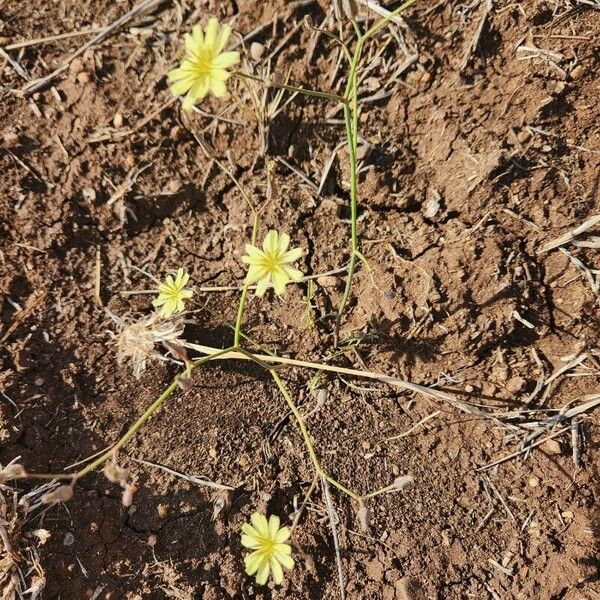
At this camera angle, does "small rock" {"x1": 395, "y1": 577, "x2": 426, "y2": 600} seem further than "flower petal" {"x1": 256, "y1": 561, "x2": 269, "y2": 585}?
Yes

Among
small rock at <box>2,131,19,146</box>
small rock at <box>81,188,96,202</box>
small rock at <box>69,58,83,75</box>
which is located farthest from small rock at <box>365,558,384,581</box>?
small rock at <box>69,58,83,75</box>

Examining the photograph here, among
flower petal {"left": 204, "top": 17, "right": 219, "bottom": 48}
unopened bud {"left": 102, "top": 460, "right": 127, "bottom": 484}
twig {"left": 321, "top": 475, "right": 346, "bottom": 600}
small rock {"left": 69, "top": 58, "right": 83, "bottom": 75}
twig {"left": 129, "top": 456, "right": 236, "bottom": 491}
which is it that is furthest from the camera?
small rock {"left": 69, "top": 58, "right": 83, "bottom": 75}

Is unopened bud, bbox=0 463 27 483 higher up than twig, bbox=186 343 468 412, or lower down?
lower down

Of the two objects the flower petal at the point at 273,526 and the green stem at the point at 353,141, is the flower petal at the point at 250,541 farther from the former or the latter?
the green stem at the point at 353,141

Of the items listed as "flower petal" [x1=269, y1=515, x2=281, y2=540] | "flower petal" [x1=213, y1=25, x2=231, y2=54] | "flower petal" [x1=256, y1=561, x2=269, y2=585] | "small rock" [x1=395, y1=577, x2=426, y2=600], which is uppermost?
"flower petal" [x1=213, y1=25, x2=231, y2=54]

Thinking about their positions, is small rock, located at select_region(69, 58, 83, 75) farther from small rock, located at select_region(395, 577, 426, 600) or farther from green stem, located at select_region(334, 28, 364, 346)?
small rock, located at select_region(395, 577, 426, 600)

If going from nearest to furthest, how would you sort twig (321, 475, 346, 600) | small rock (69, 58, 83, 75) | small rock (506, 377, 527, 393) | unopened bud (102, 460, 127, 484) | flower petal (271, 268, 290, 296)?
unopened bud (102, 460, 127, 484) < flower petal (271, 268, 290, 296) < twig (321, 475, 346, 600) < small rock (506, 377, 527, 393) < small rock (69, 58, 83, 75)

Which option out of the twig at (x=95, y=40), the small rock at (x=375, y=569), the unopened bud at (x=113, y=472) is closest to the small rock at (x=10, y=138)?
the twig at (x=95, y=40)

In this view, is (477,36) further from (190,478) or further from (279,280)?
(190,478)
